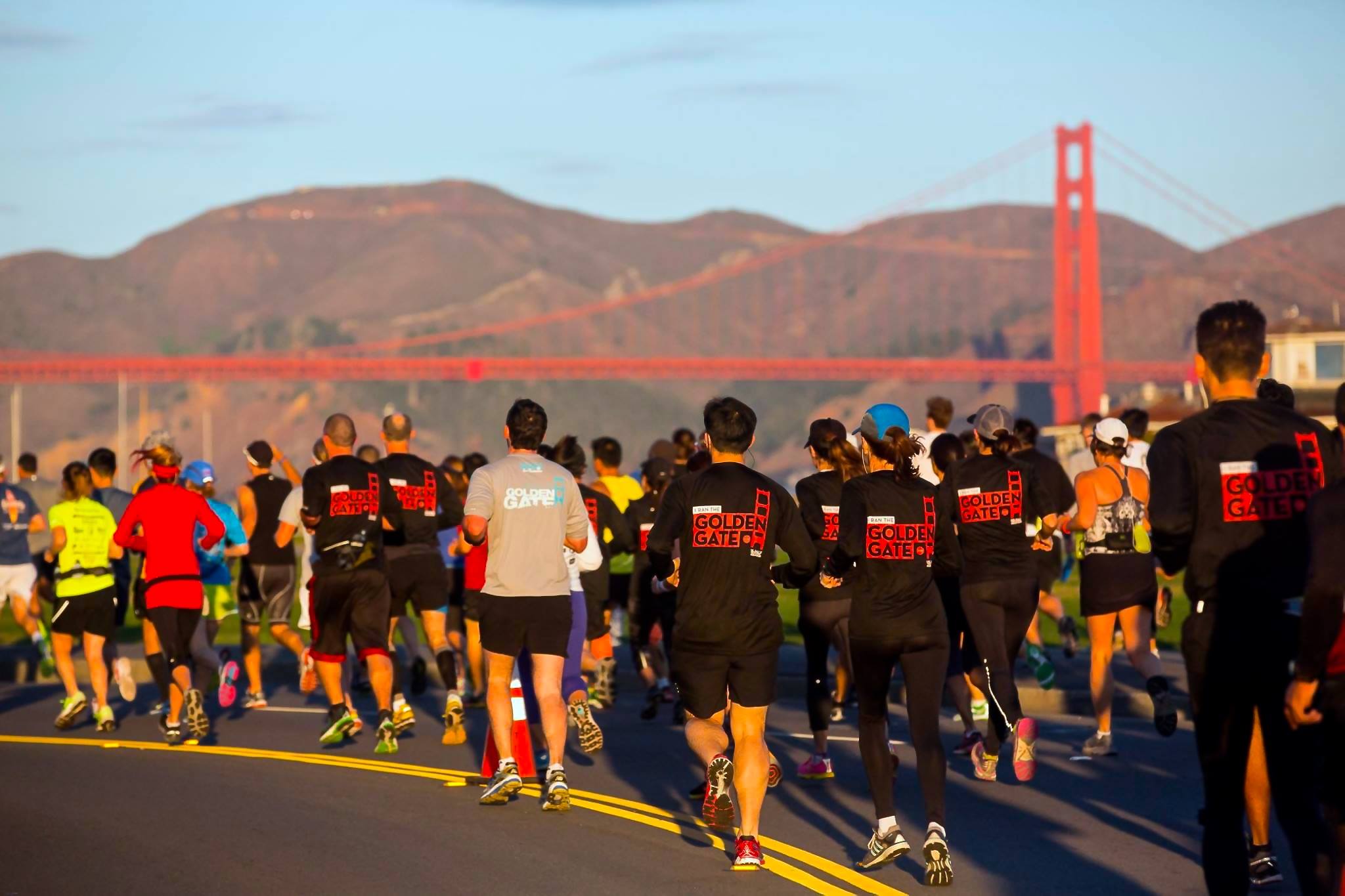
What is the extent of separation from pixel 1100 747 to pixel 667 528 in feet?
13.5

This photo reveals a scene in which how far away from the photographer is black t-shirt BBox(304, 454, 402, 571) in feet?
36.9

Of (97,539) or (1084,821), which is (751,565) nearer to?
(1084,821)

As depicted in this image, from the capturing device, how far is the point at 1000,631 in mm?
10250

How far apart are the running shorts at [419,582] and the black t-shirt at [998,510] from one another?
404cm

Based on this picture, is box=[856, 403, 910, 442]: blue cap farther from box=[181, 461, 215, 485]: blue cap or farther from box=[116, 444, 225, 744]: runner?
box=[181, 461, 215, 485]: blue cap

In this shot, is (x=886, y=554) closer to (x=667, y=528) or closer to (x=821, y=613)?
(x=667, y=528)

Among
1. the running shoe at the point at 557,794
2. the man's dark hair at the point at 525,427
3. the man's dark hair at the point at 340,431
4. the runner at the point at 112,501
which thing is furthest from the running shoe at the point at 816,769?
the runner at the point at 112,501

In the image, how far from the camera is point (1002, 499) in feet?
33.4

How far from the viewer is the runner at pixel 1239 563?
5.76 meters

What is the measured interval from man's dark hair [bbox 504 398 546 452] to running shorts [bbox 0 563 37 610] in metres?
7.97

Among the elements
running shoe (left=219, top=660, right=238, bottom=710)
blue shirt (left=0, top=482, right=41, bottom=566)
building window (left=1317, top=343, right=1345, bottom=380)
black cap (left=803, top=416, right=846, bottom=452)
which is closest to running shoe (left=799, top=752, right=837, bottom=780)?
black cap (left=803, top=416, right=846, bottom=452)

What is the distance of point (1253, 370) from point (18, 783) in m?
7.11

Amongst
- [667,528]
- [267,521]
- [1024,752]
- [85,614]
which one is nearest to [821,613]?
[1024,752]

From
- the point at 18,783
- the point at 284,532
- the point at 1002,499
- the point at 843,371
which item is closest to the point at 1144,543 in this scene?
the point at 1002,499
